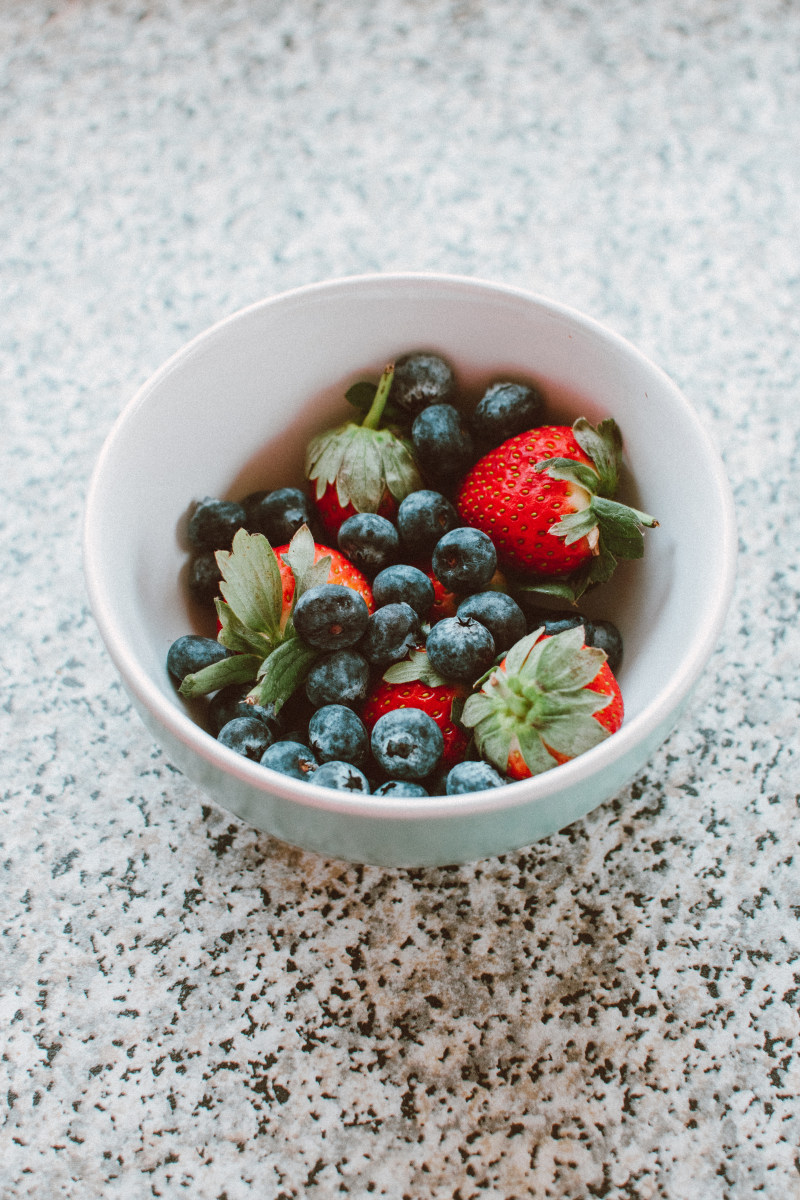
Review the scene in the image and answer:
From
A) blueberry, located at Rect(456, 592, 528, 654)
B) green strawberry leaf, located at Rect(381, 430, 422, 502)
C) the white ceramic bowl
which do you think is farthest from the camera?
green strawberry leaf, located at Rect(381, 430, 422, 502)

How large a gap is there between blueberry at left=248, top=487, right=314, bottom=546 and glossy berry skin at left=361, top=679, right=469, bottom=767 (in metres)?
0.17

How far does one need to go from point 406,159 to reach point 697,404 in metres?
0.53

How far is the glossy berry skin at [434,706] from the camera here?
2.15 ft

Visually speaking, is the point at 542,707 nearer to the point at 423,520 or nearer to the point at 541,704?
the point at 541,704

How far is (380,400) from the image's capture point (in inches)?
30.1

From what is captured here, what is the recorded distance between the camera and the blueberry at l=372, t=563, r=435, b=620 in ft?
2.22

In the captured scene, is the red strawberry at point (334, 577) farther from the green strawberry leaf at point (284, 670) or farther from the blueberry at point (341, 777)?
the blueberry at point (341, 777)

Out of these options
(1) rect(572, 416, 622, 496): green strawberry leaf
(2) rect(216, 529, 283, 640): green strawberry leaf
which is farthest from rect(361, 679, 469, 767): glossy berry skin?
(1) rect(572, 416, 622, 496): green strawberry leaf

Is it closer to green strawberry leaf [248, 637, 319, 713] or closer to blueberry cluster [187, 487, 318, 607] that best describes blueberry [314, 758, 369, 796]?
green strawberry leaf [248, 637, 319, 713]

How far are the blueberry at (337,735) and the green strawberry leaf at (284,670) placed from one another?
39mm

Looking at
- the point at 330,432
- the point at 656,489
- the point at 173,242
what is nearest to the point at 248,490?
the point at 330,432

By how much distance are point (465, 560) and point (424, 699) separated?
0.36ft

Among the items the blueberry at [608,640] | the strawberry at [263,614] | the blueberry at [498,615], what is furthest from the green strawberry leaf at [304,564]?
the blueberry at [608,640]

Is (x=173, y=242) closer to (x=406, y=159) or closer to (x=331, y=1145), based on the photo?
(x=406, y=159)
